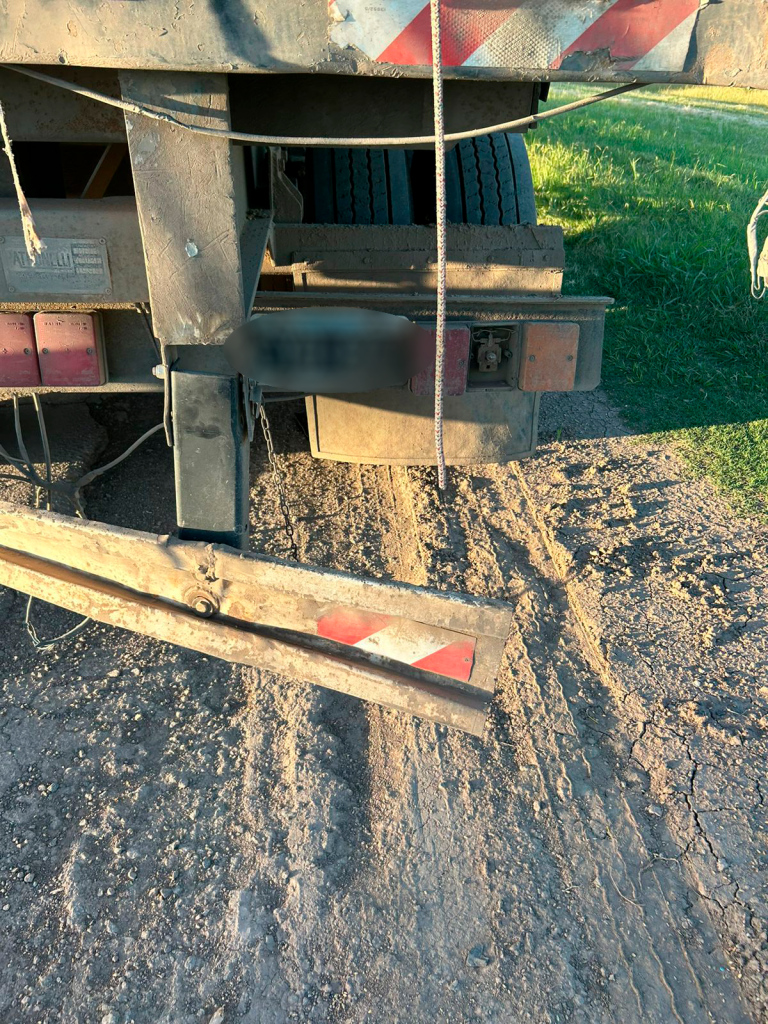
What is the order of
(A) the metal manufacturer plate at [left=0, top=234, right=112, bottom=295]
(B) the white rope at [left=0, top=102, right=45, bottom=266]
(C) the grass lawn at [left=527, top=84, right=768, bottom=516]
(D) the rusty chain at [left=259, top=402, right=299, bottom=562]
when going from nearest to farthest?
(B) the white rope at [left=0, top=102, right=45, bottom=266], (A) the metal manufacturer plate at [left=0, top=234, right=112, bottom=295], (D) the rusty chain at [left=259, top=402, right=299, bottom=562], (C) the grass lawn at [left=527, top=84, right=768, bottom=516]

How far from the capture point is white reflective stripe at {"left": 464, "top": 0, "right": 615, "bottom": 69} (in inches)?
66.1

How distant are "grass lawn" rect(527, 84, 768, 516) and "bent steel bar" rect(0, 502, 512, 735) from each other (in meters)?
2.59

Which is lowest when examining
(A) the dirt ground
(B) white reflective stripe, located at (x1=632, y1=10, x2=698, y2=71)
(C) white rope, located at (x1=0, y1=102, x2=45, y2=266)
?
(A) the dirt ground

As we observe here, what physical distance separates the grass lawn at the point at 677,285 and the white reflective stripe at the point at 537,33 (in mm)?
2894

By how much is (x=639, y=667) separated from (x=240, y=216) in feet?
6.82

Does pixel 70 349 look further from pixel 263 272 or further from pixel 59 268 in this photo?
pixel 263 272

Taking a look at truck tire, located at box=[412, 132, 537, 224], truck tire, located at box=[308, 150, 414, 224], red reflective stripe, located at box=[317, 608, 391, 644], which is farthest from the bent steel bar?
truck tire, located at box=[412, 132, 537, 224]

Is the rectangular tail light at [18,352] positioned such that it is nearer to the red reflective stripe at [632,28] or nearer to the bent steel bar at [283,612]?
the bent steel bar at [283,612]

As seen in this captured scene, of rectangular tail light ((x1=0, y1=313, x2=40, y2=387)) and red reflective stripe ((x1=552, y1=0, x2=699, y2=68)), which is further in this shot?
rectangular tail light ((x1=0, y1=313, x2=40, y2=387))

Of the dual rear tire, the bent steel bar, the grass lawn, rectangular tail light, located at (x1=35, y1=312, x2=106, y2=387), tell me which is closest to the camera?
the bent steel bar

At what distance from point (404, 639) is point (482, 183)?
8.58ft

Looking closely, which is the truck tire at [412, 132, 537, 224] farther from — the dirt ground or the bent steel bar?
the bent steel bar

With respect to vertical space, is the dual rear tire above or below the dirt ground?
above

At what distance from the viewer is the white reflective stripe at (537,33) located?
1.68 meters
